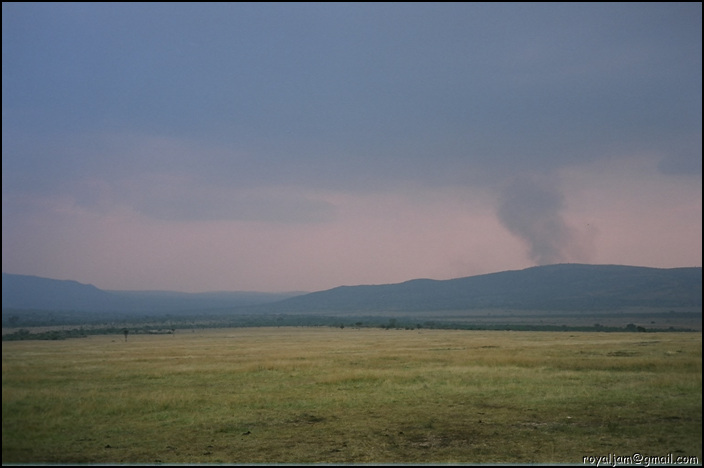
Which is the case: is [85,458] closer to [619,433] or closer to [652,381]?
[619,433]

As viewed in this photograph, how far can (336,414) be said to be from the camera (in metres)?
19.5

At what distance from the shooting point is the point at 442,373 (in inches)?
1222

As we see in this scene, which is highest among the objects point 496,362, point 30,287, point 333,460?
point 30,287

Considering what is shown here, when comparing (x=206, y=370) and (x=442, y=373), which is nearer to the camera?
(x=442, y=373)

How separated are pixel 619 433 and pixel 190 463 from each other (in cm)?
1326

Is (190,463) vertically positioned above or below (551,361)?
above

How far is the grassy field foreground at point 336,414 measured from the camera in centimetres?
1310

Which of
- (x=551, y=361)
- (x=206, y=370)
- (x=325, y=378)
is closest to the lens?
(x=325, y=378)

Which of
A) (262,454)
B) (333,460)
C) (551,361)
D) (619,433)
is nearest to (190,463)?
(262,454)

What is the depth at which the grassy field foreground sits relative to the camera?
516 inches

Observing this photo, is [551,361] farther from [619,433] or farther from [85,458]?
[85,458]

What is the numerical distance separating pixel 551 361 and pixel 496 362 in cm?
427

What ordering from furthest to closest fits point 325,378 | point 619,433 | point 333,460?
point 325,378
point 619,433
point 333,460

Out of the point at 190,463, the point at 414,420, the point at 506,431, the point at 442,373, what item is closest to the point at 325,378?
the point at 442,373
